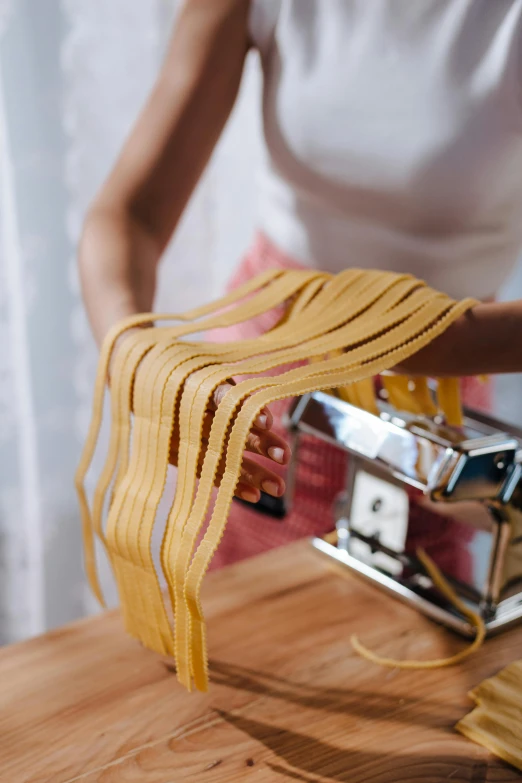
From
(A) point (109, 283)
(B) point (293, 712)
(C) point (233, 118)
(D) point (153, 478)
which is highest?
(C) point (233, 118)

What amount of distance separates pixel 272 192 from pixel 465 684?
0.47m

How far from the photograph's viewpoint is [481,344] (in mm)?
550

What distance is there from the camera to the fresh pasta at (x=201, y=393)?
0.49 metres

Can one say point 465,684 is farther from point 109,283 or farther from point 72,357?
point 72,357

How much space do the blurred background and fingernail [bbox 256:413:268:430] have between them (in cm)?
70

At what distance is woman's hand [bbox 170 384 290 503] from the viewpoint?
47 centimetres

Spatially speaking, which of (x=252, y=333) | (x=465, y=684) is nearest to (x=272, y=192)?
(x=252, y=333)

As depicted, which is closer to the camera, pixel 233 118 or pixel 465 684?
pixel 465 684

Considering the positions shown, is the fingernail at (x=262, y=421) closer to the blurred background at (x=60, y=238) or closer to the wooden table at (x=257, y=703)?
the wooden table at (x=257, y=703)

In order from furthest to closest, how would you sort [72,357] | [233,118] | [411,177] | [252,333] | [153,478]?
[233,118], [72,357], [252,333], [411,177], [153,478]

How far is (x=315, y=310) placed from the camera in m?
0.61

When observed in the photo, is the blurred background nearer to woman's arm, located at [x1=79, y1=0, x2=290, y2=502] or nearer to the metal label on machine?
woman's arm, located at [x1=79, y1=0, x2=290, y2=502]

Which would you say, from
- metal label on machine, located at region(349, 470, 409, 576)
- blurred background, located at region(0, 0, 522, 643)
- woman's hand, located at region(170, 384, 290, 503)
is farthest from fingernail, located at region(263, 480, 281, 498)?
blurred background, located at region(0, 0, 522, 643)

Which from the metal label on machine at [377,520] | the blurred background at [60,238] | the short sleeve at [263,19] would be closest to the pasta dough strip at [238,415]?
the metal label on machine at [377,520]
